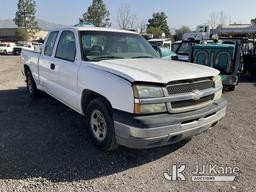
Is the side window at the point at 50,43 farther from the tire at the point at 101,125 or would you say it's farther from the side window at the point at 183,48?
the side window at the point at 183,48

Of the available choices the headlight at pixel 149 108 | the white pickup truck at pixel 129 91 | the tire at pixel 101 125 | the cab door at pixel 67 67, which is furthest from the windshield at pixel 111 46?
the headlight at pixel 149 108

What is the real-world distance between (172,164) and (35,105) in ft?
13.7

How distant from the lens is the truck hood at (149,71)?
3695 millimetres

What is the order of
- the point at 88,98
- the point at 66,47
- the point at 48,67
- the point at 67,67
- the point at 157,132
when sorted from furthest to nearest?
the point at 48,67 < the point at 66,47 < the point at 67,67 < the point at 88,98 < the point at 157,132

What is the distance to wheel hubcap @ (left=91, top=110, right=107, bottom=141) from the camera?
426 cm

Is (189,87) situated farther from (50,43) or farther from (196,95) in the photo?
Result: (50,43)

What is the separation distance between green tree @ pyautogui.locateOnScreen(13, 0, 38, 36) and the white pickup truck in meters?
70.0

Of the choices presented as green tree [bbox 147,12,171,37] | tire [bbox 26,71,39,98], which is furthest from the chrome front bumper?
green tree [bbox 147,12,171,37]

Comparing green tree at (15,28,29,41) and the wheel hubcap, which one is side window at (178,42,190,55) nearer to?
the wheel hubcap

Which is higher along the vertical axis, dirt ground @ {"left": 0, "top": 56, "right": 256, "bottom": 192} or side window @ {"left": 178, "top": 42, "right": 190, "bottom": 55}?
side window @ {"left": 178, "top": 42, "right": 190, "bottom": 55}

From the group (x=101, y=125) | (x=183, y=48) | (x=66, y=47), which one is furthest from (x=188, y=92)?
(x=183, y=48)

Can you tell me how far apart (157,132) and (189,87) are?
2.57 ft

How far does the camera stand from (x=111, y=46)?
16.9ft

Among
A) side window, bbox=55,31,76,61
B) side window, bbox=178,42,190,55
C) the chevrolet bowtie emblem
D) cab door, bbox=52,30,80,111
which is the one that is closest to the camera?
the chevrolet bowtie emblem
